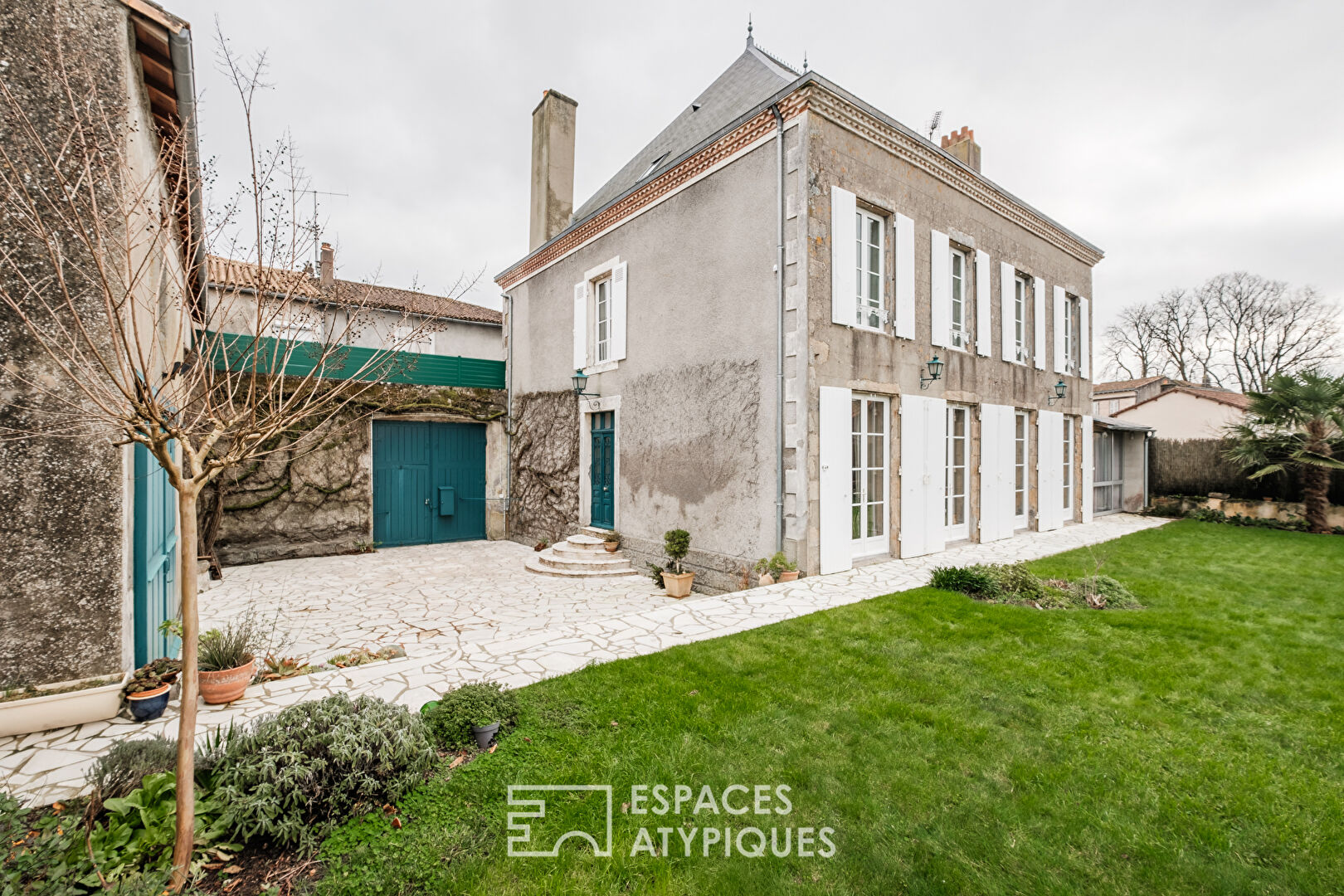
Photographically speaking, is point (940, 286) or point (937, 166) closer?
point (937, 166)

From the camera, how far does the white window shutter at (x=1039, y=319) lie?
1030cm

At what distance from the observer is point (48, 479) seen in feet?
10.3

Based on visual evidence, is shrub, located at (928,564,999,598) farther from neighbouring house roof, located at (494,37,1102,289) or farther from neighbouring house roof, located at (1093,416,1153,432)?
neighbouring house roof, located at (1093,416,1153,432)

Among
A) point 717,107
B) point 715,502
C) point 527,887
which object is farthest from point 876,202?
point 527,887

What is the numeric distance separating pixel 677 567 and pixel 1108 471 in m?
12.6

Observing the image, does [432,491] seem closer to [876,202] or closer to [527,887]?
[876,202]

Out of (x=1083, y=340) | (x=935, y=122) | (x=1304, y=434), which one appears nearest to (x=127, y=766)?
(x=935, y=122)

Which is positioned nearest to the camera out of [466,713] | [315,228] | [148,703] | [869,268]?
[315,228]

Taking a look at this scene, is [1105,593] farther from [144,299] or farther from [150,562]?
[144,299]

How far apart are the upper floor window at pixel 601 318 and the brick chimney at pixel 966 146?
23.0ft

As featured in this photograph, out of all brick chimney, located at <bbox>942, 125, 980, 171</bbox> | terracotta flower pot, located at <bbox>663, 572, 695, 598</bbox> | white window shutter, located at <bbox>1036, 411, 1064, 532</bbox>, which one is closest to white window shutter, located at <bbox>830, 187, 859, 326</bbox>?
terracotta flower pot, located at <bbox>663, 572, 695, 598</bbox>

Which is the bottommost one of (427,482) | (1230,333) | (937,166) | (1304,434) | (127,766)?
(127,766)

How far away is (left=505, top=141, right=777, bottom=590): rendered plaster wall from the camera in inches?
270

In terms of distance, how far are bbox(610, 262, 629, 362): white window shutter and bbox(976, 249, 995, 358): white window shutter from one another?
573cm
